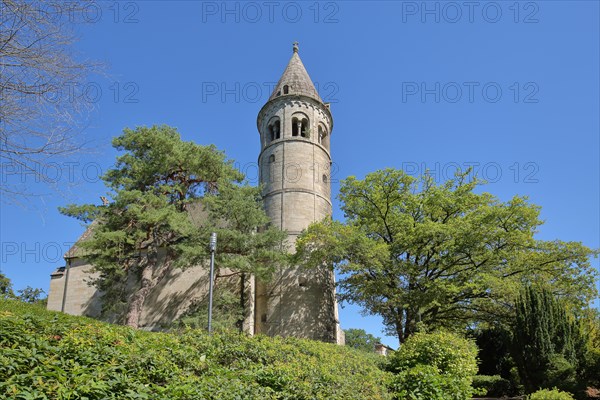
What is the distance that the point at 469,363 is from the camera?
46.0 ft

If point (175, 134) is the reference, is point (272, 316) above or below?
below

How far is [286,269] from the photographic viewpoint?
2562 cm

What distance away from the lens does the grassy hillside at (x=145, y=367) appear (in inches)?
193

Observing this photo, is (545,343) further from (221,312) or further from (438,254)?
(221,312)

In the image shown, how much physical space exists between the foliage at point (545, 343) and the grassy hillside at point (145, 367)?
897 cm

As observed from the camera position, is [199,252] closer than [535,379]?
No

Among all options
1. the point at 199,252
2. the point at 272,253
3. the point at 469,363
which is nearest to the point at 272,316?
the point at 272,253

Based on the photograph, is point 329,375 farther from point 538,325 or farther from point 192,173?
point 192,173

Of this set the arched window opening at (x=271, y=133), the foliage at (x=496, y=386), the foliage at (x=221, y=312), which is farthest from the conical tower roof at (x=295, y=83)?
the foliage at (x=496, y=386)

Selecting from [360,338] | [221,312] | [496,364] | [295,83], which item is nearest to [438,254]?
[496,364]

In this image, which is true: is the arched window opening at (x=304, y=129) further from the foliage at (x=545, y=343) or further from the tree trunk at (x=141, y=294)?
the foliage at (x=545, y=343)

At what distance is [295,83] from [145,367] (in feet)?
88.5

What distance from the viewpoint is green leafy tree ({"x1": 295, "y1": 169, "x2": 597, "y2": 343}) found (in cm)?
2134

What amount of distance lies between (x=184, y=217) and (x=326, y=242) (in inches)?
284
